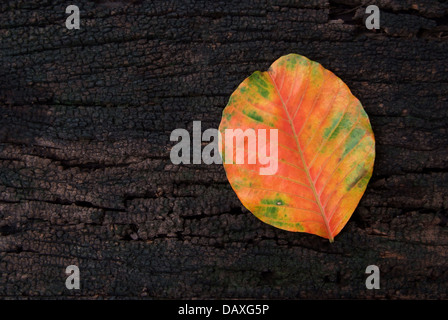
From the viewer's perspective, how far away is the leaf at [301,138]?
5.68 feet

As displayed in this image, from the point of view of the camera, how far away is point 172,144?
1.86 meters

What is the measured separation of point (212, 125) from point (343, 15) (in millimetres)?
733

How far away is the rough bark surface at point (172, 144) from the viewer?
183 centimetres

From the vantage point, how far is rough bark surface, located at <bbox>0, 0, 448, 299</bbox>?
1.83 metres

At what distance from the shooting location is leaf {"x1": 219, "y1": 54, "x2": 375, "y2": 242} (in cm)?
173

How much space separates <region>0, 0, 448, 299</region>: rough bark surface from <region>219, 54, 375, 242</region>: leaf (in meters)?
0.11

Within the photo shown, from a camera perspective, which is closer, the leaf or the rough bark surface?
the leaf

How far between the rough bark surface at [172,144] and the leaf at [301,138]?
11cm

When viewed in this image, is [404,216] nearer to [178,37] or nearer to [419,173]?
[419,173]

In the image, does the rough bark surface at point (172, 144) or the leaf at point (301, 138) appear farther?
the rough bark surface at point (172, 144)

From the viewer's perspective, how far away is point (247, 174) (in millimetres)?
1746

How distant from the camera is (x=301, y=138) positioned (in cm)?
173

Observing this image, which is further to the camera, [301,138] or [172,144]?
[172,144]

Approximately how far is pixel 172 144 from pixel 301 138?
537 millimetres
